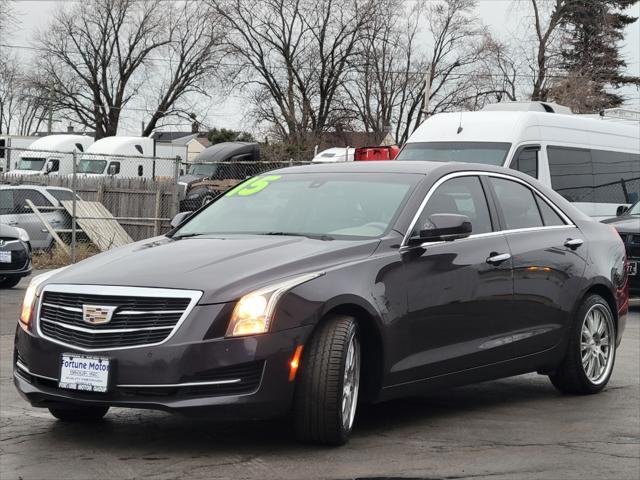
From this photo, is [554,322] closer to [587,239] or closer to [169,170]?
[587,239]

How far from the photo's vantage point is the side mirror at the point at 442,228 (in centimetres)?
682

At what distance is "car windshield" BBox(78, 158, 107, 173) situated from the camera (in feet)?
136

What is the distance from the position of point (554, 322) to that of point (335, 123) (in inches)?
1945

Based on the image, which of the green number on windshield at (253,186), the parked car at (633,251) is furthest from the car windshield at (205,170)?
the green number on windshield at (253,186)

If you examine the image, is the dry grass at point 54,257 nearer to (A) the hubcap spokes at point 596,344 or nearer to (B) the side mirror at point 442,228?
(A) the hubcap spokes at point 596,344

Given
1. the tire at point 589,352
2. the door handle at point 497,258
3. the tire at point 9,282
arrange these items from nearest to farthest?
the door handle at point 497,258 → the tire at point 589,352 → the tire at point 9,282

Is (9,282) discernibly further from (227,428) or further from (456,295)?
(456,295)

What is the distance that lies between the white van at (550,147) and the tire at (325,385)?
36.2 ft

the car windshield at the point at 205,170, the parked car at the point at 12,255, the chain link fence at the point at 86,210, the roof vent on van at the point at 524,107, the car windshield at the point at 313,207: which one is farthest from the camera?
the car windshield at the point at 205,170

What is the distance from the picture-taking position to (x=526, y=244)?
25.5 feet

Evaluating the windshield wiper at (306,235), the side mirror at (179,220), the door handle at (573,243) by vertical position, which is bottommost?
the door handle at (573,243)

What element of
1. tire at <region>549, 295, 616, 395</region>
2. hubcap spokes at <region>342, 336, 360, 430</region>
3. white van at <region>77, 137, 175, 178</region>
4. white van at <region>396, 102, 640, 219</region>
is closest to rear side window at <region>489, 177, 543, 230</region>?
tire at <region>549, 295, 616, 395</region>

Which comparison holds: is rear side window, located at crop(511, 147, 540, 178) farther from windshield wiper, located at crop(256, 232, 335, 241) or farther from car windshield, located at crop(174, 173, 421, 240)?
windshield wiper, located at crop(256, 232, 335, 241)

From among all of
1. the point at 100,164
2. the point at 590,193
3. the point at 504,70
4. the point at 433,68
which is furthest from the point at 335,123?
the point at 590,193
